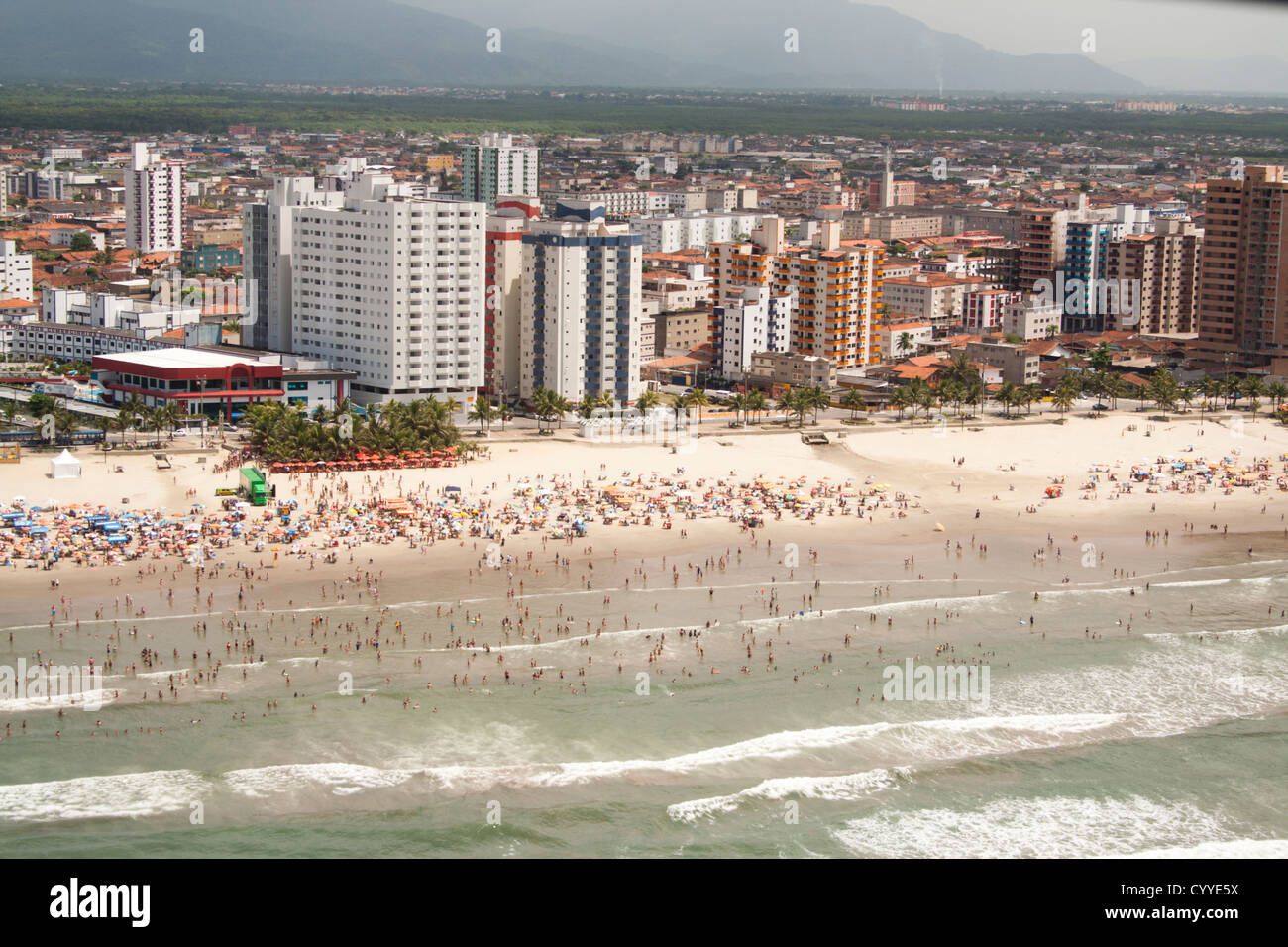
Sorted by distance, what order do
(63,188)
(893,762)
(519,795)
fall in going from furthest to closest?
(63,188)
(893,762)
(519,795)

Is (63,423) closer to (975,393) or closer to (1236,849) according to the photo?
(975,393)

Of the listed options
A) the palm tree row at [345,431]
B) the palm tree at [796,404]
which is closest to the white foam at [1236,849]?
the palm tree row at [345,431]

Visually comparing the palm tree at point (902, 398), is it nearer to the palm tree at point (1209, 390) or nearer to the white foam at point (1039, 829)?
the palm tree at point (1209, 390)

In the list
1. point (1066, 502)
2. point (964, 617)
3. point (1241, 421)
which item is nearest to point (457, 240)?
point (1066, 502)

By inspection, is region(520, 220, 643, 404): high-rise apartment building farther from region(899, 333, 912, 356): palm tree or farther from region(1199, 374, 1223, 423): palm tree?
region(1199, 374, 1223, 423): palm tree
